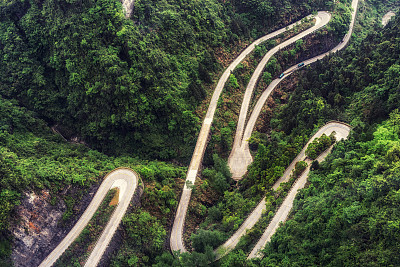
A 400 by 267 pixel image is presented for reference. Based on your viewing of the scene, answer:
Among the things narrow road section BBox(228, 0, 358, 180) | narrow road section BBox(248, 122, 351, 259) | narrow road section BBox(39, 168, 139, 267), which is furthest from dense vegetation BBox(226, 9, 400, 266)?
narrow road section BBox(39, 168, 139, 267)

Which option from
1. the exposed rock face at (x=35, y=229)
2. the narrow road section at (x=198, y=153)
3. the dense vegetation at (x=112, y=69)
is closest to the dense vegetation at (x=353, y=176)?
the narrow road section at (x=198, y=153)

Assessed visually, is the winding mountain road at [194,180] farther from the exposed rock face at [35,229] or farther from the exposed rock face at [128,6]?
the exposed rock face at [128,6]

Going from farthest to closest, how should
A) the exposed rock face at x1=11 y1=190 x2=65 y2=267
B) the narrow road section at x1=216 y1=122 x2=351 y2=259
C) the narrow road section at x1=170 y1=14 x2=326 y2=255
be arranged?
the narrow road section at x1=170 y1=14 x2=326 y2=255 < the narrow road section at x1=216 y1=122 x2=351 y2=259 < the exposed rock face at x1=11 y1=190 x2=65 y2=267

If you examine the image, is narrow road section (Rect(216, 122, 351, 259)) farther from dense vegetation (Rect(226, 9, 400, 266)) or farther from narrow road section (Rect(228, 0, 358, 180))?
narrow road section (Rect(228, 0, 358, 180))

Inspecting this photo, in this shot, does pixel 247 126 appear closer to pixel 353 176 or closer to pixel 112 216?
pixel 353 176

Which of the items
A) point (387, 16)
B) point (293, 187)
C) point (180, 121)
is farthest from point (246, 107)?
point (387, 16)
